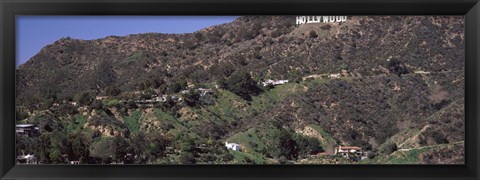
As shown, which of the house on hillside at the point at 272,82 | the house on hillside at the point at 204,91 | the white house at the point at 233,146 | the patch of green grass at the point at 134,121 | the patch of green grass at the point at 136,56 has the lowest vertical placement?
the white house at the point at 233,146

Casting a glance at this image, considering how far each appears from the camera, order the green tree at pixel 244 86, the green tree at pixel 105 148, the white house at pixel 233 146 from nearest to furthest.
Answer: the green tree at pixel 105 148
the white house at pixel 233 146
the green tree at pixel 244 86

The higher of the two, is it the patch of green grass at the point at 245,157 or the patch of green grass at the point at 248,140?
the patch of green grass at the point at 248,140

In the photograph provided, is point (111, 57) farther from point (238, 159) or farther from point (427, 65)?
→ point (427, 65)

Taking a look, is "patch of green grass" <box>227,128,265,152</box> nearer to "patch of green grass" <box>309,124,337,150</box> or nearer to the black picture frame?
"patch of green grass" <box>309,124,337,150</box>

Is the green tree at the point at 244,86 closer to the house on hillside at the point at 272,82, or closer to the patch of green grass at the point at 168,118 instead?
the house on hillside at the point at 272,82

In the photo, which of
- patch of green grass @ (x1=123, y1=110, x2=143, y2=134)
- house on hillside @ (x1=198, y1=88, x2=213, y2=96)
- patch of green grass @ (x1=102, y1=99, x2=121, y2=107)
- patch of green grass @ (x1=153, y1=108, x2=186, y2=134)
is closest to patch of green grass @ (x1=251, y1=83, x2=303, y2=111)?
house on hillside @ (x1=198, y1=88, x2=213, y2=96)

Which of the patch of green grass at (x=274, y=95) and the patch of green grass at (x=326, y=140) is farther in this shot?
the patch of green grass at (x=274, y=95)

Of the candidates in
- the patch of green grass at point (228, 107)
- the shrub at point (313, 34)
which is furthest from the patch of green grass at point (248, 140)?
the shrub at point (313, 34)

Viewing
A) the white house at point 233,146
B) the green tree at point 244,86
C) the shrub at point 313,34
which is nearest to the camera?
the white house at point 233,146
